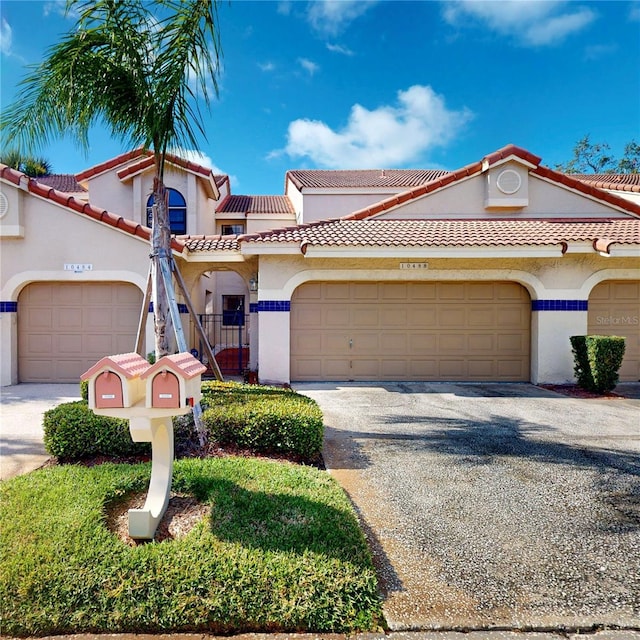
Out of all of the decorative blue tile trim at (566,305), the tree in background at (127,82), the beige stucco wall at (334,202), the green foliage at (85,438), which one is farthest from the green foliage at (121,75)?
the beige stucco wall at (334,202)

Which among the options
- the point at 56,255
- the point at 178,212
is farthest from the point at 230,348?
the point at 56,255

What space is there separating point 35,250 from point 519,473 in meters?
11.7

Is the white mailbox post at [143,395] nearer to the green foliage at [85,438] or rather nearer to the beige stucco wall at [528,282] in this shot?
the green foliage at [85,438]

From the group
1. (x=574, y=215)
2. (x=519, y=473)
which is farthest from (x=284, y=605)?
(x=574, y=215)

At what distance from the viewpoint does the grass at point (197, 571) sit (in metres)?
2.57

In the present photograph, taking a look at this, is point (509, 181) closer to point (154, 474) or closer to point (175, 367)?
point (175, 367)

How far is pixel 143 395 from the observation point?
3.34m

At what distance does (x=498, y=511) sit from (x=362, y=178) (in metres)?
19.7

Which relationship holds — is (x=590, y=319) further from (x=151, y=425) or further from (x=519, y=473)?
(x=151, y=425)

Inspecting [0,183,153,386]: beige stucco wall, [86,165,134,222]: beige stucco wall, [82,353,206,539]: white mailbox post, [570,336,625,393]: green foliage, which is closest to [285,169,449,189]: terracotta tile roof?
[86,165,134,222]: beige stucco wall

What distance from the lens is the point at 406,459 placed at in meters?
5.42

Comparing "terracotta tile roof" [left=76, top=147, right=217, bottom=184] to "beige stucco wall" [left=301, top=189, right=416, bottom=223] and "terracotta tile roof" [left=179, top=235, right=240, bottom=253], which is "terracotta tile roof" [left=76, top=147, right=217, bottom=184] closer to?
"beige stucco wall" [left=301, top=189, right=416, bottom=223]

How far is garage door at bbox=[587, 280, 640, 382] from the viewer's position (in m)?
11.0

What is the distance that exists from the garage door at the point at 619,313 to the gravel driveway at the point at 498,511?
3716mm
